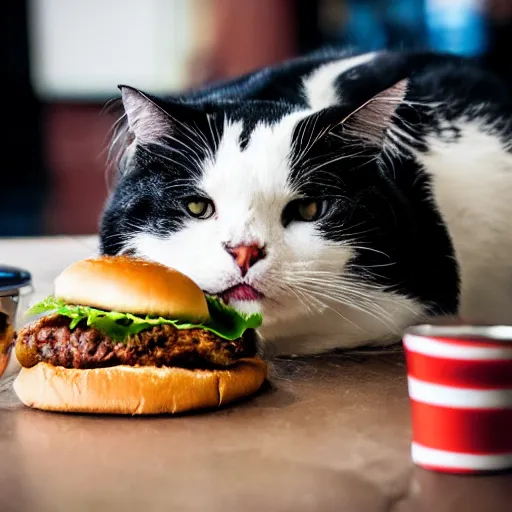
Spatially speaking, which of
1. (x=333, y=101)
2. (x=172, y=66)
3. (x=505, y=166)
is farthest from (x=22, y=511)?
(x=172, y=66)

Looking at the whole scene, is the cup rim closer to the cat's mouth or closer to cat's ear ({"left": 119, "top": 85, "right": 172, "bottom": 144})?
the cat's mouth

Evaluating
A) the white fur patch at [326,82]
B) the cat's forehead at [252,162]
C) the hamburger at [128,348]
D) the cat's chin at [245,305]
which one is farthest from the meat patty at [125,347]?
the white fur patch at [326,82]

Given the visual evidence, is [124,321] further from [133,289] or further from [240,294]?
[240,294]

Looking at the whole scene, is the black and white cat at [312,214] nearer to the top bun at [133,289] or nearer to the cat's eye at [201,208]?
the cat's eye at [201,208]

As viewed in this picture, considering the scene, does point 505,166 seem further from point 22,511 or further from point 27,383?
point 22,511

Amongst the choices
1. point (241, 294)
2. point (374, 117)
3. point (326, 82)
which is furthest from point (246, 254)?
point (326, 82)
